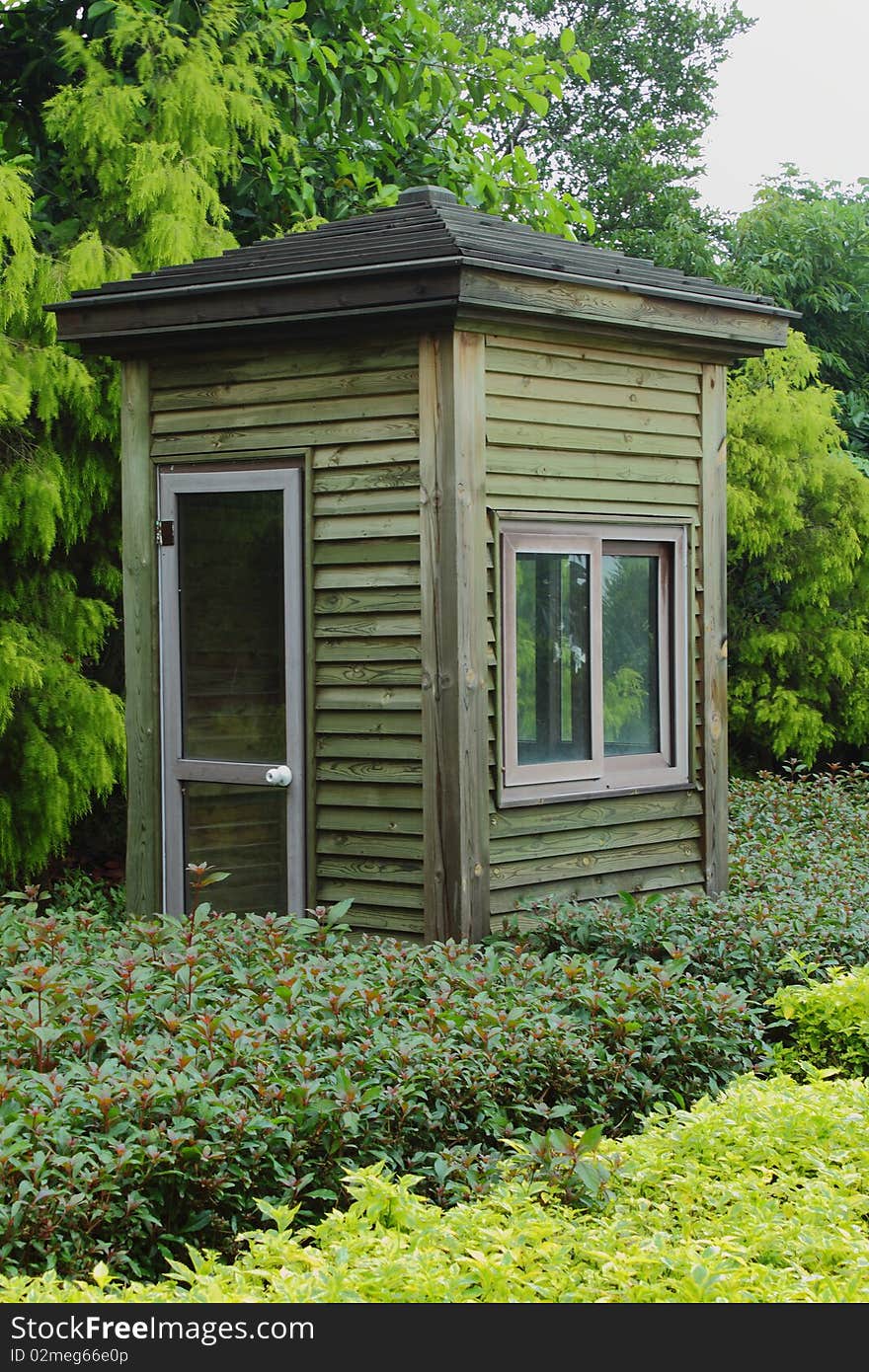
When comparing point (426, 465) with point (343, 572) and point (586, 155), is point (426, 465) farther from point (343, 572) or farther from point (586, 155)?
point (586, 155)

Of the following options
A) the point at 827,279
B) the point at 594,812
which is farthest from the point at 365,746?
the point at 827,279

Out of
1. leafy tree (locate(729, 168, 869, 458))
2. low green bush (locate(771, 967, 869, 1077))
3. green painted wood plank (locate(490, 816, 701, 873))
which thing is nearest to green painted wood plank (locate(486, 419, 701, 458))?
green painted wood plank (locate(490, 816, 701, 873))

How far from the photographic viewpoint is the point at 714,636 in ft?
24.1

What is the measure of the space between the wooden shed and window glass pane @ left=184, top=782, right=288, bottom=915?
0.4 inches

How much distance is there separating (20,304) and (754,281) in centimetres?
957

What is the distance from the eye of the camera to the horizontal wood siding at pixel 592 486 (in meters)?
6.23

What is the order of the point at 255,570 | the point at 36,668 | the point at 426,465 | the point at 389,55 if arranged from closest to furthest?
1. the point at 426,465
2. the point at 255,570
3. the point at 36,668
4. the point at 389,55

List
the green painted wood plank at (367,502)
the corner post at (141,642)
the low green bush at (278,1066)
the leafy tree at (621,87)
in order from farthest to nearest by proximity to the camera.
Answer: the leafy tree at (621,87) < the corner post at (141,642) < the green painted wood plank at (367,502) < the low green bush at (278,1066)

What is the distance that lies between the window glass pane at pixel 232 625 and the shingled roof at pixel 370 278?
77 centimetres

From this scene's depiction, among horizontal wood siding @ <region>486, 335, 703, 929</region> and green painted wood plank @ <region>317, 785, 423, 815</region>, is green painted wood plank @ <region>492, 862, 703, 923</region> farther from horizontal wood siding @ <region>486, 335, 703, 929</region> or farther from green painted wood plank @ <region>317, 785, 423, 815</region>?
green painted wood plank @ <region>317, 785, 423, 815</region>

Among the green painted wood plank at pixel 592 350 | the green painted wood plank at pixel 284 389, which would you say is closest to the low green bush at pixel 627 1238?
the green painted wood plank at pixel 284 389

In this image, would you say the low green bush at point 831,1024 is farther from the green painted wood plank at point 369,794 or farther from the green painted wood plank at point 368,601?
the green painted wood plank at point 368,601

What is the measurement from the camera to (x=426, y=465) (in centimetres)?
603
